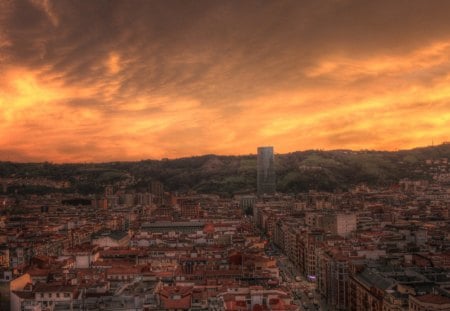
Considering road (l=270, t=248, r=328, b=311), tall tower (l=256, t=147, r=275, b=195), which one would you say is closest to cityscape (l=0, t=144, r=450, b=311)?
road (l=270, t=248, r=328, b=311)

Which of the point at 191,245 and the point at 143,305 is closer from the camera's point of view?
the point at 143,305

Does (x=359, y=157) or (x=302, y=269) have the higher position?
(x=359, y=157)

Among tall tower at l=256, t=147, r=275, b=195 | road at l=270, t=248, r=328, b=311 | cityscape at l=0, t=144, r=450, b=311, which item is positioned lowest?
road at l=270, t=248, r=328, b=311

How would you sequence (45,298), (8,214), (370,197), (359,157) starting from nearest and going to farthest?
(45,298), (8,214), (370,197), (359,157)

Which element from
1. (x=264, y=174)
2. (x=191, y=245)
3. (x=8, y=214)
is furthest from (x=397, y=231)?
(x=264, y=174)

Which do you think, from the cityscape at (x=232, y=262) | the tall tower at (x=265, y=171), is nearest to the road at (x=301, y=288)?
the cityscape at (x=232, y=262)

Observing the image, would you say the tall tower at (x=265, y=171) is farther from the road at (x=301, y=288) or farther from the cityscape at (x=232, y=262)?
the road at (x=301, y=288)

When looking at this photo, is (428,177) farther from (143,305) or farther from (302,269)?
(143,305)

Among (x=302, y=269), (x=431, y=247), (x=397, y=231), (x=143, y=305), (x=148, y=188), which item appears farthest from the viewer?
(x=148, y=188)

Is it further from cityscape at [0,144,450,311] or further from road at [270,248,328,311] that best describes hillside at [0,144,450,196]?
road at [270,248,328,311]
